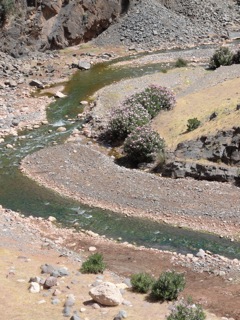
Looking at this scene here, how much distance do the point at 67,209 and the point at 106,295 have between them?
10035 mm

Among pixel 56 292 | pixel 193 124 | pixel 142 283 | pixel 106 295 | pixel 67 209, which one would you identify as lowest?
pixel 67 209

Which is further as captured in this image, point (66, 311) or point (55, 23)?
point (55, 23)

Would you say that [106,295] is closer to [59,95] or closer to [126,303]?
[126,303]

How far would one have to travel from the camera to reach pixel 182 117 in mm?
32625

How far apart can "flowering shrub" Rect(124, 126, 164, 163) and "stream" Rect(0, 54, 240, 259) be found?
4.90 metres

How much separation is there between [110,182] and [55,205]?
3.02m

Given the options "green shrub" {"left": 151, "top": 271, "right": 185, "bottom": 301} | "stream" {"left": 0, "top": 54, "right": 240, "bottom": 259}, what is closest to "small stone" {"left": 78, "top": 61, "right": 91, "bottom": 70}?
"stream" {"left": 0, "top": 54, "right": 240, "bottom": 259}

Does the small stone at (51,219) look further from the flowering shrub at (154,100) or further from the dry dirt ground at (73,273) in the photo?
the flowering shrub at (154,100)

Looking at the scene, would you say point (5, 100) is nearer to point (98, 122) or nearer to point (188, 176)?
point (98, 122)

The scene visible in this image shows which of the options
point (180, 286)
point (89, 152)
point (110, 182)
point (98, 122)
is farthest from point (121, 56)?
point (180, 286)

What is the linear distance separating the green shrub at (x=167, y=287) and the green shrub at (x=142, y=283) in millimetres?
370

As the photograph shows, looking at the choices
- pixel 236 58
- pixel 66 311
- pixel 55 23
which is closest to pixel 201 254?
pixel 66 311

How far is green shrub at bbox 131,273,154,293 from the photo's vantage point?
17.3m

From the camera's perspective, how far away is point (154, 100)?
34406 millimetres
